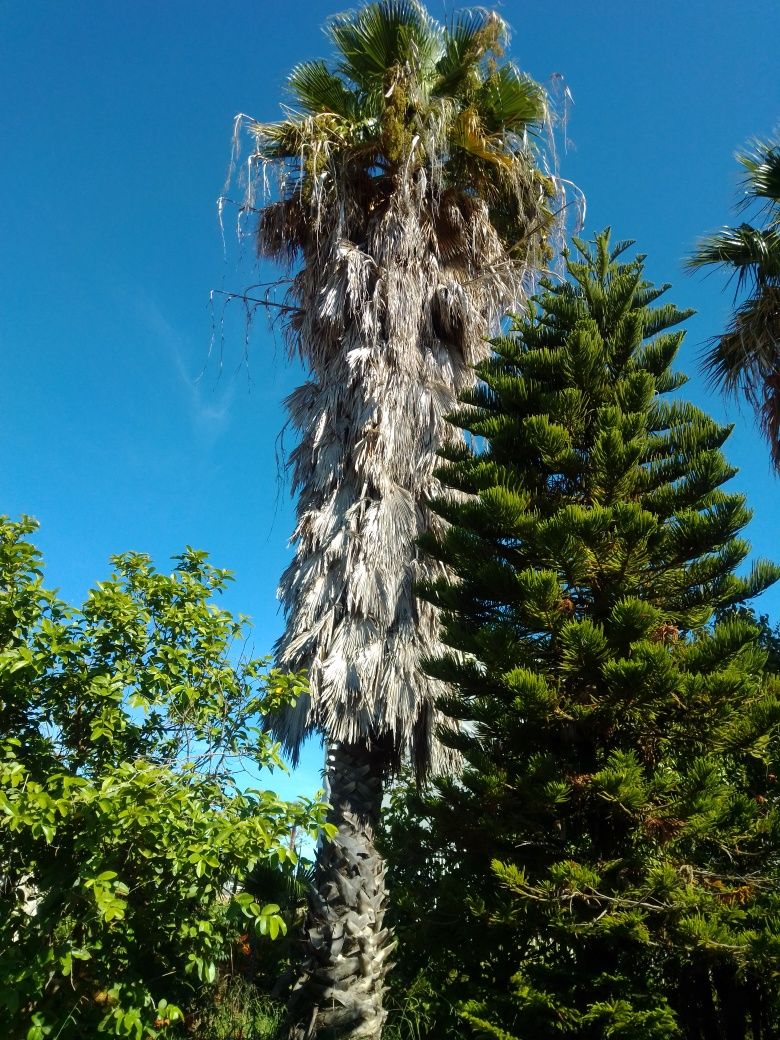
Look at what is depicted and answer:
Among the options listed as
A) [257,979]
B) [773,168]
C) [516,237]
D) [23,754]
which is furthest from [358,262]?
[257,979]

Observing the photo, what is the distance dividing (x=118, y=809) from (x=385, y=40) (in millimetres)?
8389

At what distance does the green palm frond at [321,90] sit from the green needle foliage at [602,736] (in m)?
4.63

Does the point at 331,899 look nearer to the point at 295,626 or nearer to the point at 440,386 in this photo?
the point at 295,626

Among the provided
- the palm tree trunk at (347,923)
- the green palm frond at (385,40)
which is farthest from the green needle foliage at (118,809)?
the green palm frond at (385,40)

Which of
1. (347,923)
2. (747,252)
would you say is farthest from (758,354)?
(347,923)

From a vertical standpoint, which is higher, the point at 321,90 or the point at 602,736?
the point at 321,90

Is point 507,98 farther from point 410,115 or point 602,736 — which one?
point 602,736

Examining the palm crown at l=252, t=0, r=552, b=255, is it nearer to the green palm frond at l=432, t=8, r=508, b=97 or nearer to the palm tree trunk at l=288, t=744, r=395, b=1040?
the green palm frond at l=432, t=8, r=508, b=97

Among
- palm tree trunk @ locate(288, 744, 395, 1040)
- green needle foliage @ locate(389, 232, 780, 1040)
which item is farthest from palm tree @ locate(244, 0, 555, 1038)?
green needle foliage @ locate(389, 232, 780, 1040)

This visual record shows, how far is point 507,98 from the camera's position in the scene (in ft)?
29.3

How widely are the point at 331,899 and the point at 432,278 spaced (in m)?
6.19

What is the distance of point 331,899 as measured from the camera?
614 cm

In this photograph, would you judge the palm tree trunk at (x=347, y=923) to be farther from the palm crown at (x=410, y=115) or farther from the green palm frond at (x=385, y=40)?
the green palm frond at (x=385, y=40)

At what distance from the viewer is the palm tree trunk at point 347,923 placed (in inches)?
224
